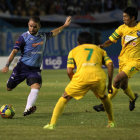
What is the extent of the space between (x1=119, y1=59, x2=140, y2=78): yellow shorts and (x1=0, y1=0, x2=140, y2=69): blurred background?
15818 mm

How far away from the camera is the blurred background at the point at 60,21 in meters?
27.3

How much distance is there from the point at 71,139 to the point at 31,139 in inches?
21.6

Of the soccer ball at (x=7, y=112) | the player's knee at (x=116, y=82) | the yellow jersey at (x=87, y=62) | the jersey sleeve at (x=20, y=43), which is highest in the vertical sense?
the yellow jersey at (x=87, y=62)

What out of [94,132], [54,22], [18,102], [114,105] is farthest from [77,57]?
[54,22]

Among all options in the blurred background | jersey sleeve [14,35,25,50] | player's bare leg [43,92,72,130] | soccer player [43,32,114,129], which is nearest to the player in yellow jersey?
jersey sleeve [14,35,25,50]

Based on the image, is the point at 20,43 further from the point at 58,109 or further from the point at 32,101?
the point at 58,109

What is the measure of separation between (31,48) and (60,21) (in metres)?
19.7

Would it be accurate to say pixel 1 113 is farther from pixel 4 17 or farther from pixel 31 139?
pixel 4 17

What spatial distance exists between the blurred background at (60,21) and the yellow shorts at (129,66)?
51.9 ft

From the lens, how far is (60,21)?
29891 millimetres

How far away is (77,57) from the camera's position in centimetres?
803

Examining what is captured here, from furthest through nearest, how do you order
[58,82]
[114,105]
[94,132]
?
[58,82] → [114,105] → [94,132]

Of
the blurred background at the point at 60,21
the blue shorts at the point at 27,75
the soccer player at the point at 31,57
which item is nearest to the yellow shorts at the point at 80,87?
the soccer player at the point at 31,57

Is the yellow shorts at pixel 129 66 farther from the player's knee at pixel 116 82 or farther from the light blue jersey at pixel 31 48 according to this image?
the light blue jersey at pixel 31 48
